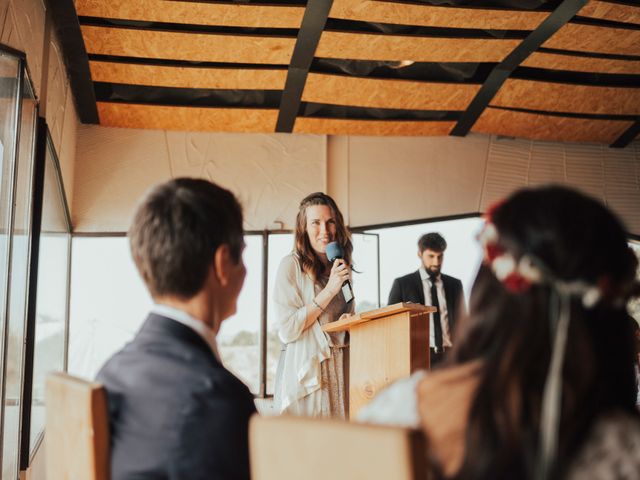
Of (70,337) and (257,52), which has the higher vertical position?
(257,52)

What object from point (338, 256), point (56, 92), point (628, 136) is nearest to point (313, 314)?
point (338, 256)

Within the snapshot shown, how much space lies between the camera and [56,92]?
482cm

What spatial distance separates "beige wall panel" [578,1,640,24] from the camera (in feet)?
17.0

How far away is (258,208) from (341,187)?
794mm

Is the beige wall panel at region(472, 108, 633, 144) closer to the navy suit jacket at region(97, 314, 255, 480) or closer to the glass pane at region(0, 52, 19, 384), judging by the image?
the glass pane at region(0, 52, 19, 384)

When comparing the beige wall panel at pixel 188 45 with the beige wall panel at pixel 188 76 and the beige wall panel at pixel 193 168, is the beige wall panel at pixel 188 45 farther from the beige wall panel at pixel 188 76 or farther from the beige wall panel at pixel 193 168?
the beige wall panel at pixel 193 168

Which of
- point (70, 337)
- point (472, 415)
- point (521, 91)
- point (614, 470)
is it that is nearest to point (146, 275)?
point (472, 415)

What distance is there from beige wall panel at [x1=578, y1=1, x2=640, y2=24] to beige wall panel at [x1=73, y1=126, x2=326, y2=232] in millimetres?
2481

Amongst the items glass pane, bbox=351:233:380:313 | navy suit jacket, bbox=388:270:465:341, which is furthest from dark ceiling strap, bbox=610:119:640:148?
glass pane, bbox=351:233:380:313

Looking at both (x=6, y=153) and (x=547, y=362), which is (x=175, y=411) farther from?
(x=6, y=153)

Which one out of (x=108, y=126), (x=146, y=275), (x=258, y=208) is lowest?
(x=146, y=275)

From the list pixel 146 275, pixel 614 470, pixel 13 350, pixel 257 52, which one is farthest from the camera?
pixel 257 52

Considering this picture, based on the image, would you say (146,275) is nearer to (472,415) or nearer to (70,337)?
(472,415)

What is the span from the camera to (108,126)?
6324mm
